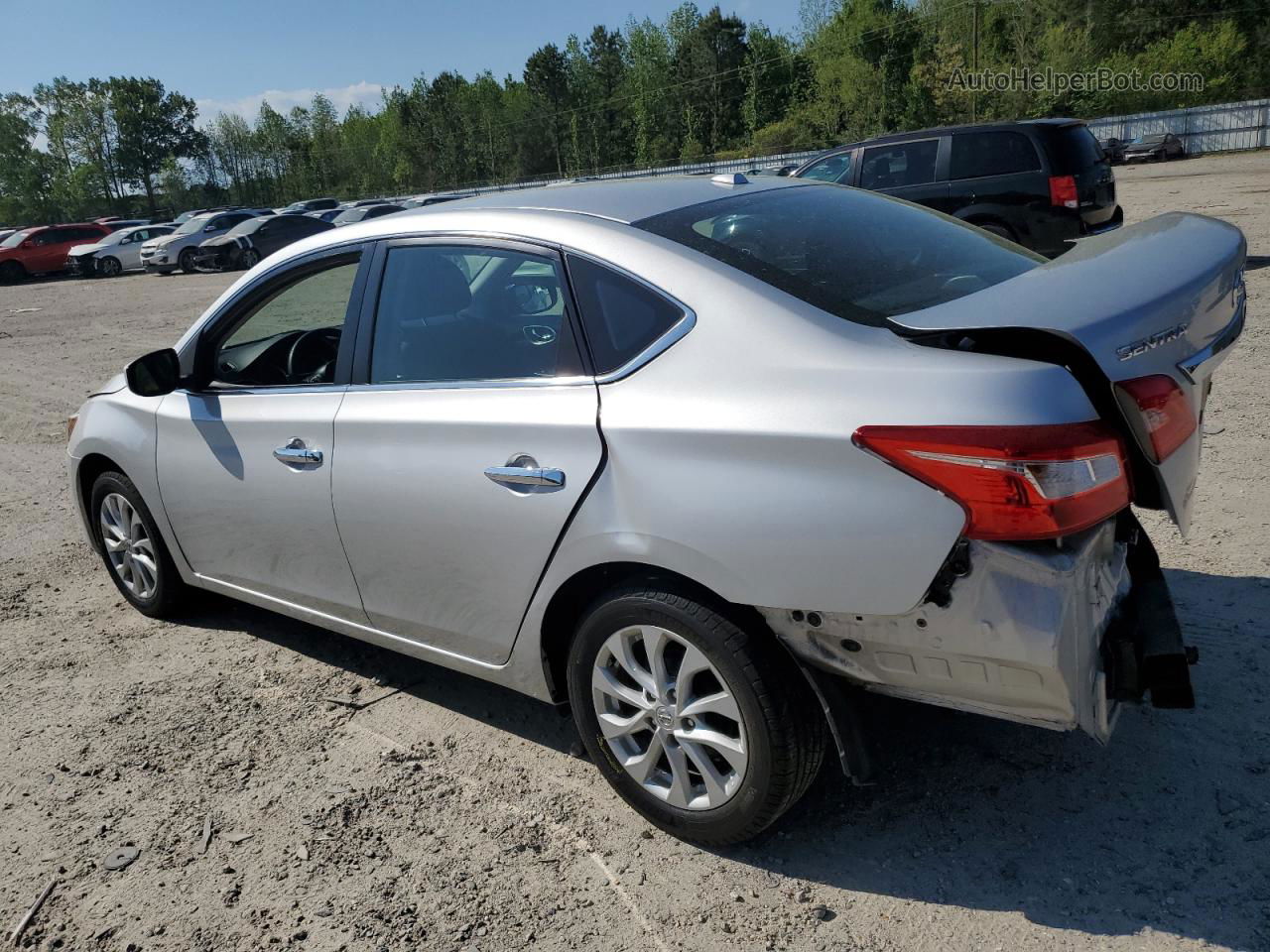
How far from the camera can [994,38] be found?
68.5 m

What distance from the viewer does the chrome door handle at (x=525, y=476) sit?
2766mm

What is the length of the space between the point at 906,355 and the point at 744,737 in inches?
40.4

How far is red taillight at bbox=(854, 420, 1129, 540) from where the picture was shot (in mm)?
2131

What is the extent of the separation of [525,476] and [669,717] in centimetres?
76

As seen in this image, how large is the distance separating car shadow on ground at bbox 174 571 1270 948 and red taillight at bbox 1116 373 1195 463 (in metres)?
1.03

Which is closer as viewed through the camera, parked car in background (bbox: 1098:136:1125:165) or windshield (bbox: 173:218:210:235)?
windshield (bbox: 173:218:210:235)

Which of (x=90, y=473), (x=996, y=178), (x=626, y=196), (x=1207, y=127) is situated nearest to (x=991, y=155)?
(x=996, y=178)

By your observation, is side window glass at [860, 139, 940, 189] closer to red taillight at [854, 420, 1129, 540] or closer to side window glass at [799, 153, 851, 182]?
side window glass at [799, 153, 851, 182]

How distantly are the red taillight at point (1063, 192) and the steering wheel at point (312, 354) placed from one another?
8534 millimetres

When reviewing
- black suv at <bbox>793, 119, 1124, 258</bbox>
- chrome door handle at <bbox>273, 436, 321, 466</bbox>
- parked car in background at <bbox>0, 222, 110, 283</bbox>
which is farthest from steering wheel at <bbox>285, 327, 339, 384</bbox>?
parked car in background at <bbox>0, 222, 110, 283</bbox>

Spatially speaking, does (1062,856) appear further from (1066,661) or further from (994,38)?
(994,38)

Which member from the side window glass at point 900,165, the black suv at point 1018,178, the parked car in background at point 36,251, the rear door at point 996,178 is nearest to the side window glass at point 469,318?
the black suv at point 1018,178

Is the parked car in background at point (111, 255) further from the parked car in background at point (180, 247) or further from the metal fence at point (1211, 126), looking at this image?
the metal fence at point (1211, 126)

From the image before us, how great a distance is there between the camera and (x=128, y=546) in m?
4.69
